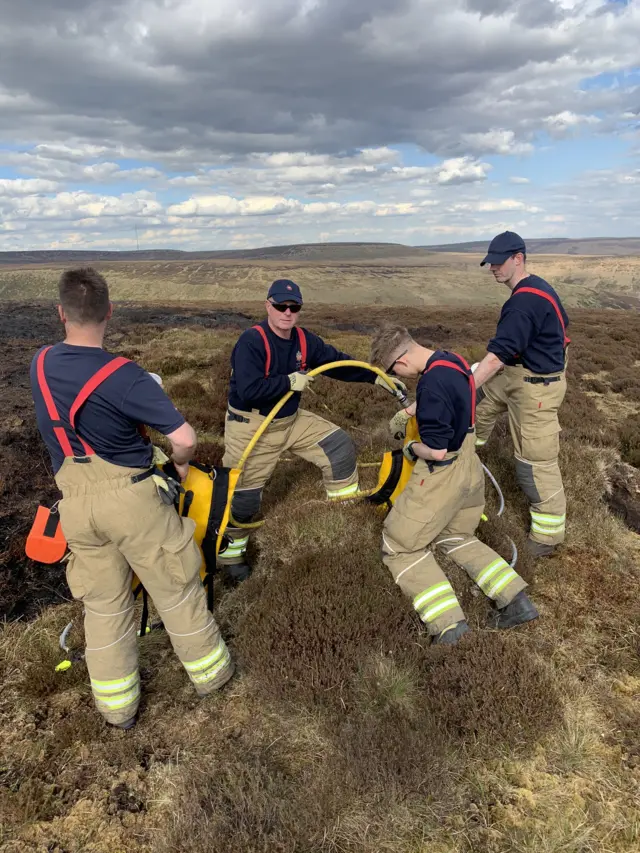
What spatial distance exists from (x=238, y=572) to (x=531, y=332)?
356 centimetres

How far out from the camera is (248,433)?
4.65 metres

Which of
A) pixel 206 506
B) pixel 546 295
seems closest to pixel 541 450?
pixel 546 295

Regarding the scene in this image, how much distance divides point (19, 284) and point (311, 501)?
114m

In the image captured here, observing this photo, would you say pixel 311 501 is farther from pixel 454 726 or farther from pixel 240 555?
pixel 454 726

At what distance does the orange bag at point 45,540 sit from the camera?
318 cm

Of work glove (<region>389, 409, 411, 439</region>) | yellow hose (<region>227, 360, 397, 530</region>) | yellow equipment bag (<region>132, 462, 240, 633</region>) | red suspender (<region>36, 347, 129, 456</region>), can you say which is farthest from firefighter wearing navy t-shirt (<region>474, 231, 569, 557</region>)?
red suspender (<region>36, 347, 129, 456</region>)

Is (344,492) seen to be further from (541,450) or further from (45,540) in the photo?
(45,540)

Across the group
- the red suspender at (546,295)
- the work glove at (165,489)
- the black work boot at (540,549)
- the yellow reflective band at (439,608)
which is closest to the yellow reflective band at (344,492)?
the yellow reflective band at (439,608)

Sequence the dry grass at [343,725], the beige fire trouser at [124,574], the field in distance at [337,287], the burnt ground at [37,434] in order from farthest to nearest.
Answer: the field in distance at [337,287], the burnt ground at [37,434], the beige fire trouser at [124,574], the dry grass at [343,725]

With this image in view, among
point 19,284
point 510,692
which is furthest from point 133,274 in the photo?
point 510,692

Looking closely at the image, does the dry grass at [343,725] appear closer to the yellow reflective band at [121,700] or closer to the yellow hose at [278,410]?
the yellow reflective band at [121,700]

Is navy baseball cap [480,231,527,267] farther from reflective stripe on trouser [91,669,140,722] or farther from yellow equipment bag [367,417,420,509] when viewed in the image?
reflective stripe on trouser [91,669,140,722]

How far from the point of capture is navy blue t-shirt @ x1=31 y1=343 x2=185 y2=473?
8.84 ft

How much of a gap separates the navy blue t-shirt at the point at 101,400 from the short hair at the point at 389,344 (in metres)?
1.66
